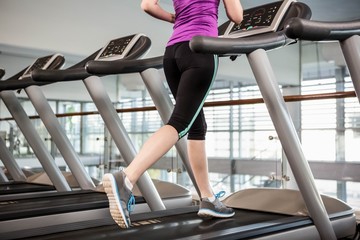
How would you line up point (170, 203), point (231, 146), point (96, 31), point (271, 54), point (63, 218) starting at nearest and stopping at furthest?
point (63, 218), point (170, 203), point (96, 31), point (231, 146), point (271, 54)

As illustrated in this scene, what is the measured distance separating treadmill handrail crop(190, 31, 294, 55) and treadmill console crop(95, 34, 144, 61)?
1152mm

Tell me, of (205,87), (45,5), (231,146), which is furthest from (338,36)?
(231,146)

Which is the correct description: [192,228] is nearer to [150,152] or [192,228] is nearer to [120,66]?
[150,152]

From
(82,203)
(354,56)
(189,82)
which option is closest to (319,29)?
(354,56)

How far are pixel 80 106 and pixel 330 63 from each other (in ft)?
18.6

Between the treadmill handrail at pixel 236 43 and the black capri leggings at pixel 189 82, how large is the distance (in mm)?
135

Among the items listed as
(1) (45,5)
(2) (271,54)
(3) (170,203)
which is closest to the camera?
(3) (170,203)

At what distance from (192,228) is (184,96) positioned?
2.26 ft

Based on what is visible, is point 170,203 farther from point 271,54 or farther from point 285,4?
point 271,54

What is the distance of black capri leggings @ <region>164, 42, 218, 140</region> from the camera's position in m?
1.92

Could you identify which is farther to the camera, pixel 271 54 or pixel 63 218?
pixel 271 54

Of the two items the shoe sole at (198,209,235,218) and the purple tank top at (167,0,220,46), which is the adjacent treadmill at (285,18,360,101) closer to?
the purple tank top at (167,0,220,46)

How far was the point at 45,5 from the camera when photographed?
6895 millimetres

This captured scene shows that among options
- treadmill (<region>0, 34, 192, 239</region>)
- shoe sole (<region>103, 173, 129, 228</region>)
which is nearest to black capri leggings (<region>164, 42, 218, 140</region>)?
shoe sole (<region>103, 173, 129, 228</region>)
